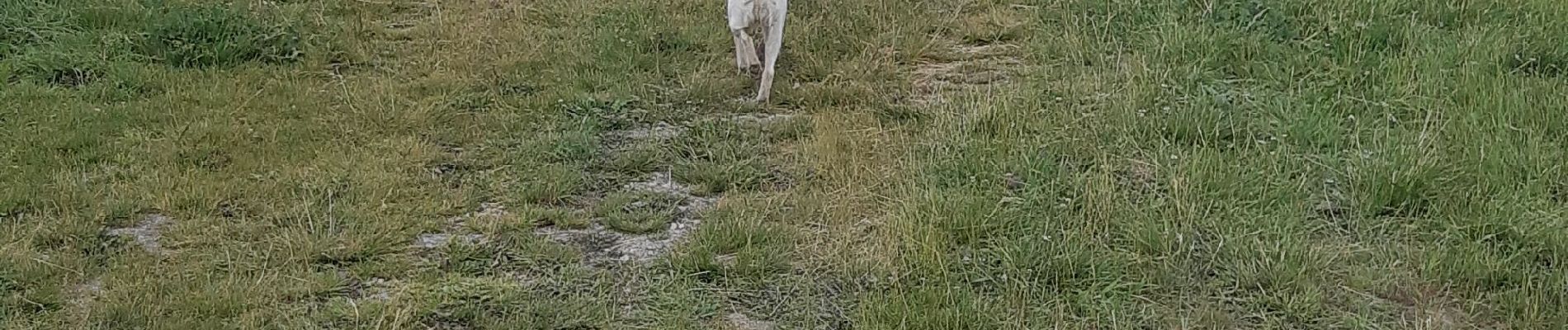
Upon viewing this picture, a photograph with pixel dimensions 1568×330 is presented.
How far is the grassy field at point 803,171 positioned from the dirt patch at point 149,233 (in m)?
0.02

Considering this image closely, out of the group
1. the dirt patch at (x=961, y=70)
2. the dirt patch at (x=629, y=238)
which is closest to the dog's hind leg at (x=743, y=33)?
the dirt patch at (x=961, y=70)

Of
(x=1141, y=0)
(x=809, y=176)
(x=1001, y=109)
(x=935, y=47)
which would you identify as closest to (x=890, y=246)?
(x=809, y=176)

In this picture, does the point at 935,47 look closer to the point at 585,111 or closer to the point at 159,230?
the point at 585,111

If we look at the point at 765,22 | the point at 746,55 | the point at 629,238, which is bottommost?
the point at 746,55

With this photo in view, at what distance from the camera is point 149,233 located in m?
4.12

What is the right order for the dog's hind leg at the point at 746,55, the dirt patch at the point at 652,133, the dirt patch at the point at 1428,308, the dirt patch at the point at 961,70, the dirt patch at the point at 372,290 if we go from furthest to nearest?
the dog's hind leg at the point at 746,55
the dirt patch at the point at 961,70
the dirt patch at the point at 652,133
the dirt patch at the point at 372,290
the dirt patch at the point at 1428,308

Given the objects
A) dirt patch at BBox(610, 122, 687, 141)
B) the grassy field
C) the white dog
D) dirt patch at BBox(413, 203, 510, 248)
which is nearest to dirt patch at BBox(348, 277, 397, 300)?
the grassy field

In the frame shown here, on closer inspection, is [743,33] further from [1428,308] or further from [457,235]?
[1428,308]

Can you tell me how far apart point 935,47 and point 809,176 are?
→ 7.18 ft

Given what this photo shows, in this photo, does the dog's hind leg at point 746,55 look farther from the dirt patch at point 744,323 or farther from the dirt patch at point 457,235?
the dirt patch at point 744,323

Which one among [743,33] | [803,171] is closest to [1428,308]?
[803,171]

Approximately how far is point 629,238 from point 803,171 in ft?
2.86

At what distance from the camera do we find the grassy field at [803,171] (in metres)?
3.58

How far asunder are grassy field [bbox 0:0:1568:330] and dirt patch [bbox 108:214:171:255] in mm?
18
